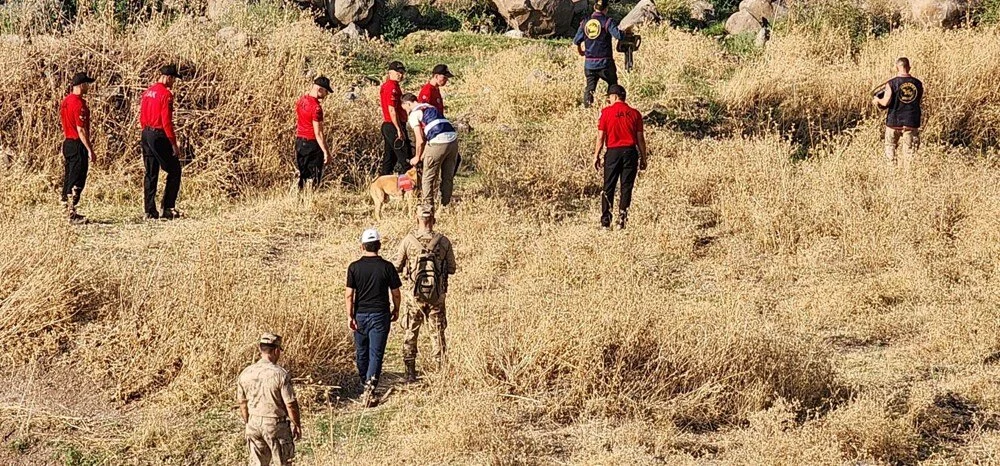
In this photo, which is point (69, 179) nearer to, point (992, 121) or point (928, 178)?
point (928, 178)

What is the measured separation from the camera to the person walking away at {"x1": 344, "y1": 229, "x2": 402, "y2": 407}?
8844 mm

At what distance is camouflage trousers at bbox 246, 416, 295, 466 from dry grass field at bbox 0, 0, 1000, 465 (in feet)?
1.66

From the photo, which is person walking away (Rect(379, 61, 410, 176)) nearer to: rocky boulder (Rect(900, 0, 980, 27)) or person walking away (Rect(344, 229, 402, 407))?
person walking away (Rect(344, 229, 402, 407))

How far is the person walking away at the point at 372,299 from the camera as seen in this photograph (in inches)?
348

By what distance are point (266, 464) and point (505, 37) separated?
15.2 meters

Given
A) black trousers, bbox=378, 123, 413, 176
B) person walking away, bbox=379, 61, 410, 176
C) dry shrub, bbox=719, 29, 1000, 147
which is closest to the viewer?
person walking away, bbox=379, 61, 410, 176

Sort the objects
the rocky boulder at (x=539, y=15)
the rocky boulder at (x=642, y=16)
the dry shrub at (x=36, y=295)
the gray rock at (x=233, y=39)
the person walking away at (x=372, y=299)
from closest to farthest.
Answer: the person walking away at (x=372, y=299) < the dry shrub at (x=36, y=295) < the gray rock at (x=233, y=39) < the rocky boulder at (x=642, y=16) < the rocky boulder at (x=539, y=15)

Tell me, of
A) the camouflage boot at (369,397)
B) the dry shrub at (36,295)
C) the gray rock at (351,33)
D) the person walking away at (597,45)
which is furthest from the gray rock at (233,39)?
the camouflage boot at (369,397)

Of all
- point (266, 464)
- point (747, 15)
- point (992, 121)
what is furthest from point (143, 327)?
point (747, 15)

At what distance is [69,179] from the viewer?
42.8ft

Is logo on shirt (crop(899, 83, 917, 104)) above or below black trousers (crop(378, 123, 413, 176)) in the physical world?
above

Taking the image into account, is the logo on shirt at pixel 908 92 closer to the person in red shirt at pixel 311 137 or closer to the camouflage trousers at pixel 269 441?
the person in red shirt at pixel 311 137

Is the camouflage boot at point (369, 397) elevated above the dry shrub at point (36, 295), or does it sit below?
below

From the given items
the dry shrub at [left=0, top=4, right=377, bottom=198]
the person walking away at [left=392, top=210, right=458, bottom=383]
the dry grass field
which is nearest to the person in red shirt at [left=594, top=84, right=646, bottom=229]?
the dry grass field
